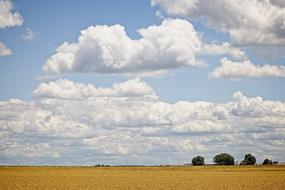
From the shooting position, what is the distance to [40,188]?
53031mm

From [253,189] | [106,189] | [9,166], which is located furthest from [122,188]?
[9,166]

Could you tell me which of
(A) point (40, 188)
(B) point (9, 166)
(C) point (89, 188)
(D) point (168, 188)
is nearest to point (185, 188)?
(D) point (168, 188)

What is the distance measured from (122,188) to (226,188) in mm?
11444

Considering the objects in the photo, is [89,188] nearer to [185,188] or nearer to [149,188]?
[149,188]

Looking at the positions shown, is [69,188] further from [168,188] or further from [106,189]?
[168,188]

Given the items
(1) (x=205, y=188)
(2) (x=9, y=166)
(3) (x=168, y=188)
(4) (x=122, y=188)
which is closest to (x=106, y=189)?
(4) (x=122, y=188)

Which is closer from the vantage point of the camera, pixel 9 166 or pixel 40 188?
pixel 40 188

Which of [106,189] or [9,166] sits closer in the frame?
[106,189]

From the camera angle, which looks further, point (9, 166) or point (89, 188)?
point (9, 166)

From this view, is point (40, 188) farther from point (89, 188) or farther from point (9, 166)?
point (9, 166)

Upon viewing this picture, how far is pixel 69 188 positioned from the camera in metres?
52.4

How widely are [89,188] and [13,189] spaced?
814cm

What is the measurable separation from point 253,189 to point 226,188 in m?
2.87

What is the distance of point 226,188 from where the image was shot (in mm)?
52500
